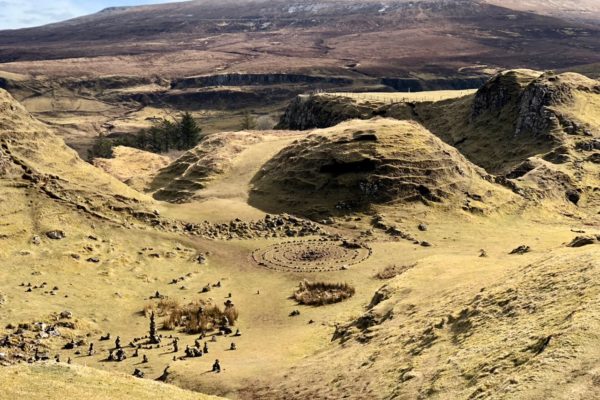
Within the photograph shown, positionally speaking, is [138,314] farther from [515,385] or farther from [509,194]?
[509,194]

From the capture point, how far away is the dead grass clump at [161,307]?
44781 mm

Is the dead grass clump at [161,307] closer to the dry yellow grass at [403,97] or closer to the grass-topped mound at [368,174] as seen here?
the grass-topped mound at [368,174]

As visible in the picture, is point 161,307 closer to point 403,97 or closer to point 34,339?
point 34,339

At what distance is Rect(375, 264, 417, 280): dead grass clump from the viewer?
51.2 m

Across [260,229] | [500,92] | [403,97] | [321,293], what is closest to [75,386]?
[321,293]

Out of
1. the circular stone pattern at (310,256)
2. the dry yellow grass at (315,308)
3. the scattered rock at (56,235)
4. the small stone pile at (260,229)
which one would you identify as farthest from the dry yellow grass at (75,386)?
the small stone pile at (260,229)

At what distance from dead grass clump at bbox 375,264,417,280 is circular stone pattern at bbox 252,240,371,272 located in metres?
Result: 3.77

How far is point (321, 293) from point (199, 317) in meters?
10.5

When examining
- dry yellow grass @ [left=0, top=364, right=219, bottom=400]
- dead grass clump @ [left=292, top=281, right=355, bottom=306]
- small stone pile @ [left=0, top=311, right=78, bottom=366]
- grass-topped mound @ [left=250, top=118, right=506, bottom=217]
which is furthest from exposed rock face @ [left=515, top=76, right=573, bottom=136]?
dry yellow grass @ [left=0, top=364, right=219, bottom=400]

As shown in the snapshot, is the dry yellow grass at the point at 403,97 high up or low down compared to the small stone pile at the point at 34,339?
up

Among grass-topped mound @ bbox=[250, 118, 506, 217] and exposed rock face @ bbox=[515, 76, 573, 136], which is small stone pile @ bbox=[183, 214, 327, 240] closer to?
grass-topped mound @ bbox=[250, 118, 506, 217]

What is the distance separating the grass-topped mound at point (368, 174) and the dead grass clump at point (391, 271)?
18.0 m

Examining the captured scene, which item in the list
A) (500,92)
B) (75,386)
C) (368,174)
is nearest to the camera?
(75,386)

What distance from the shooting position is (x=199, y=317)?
4397 cm
